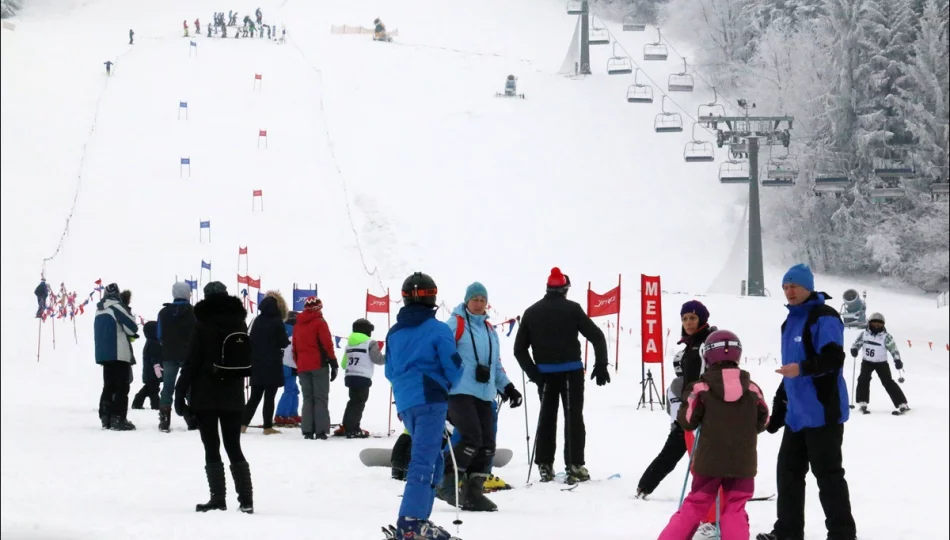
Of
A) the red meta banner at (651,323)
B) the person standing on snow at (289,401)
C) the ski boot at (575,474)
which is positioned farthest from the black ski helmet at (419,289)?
the red meta banner at (651,323)

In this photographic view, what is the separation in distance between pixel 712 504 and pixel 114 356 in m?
6.81

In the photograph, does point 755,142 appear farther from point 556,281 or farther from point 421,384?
point 421,384

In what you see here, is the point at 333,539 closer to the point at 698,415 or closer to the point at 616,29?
the point at 698,415

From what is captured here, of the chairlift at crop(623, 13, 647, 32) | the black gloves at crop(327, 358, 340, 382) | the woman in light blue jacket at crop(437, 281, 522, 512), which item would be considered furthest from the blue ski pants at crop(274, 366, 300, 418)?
the chairlift at crop(623, 13, 647, 32)

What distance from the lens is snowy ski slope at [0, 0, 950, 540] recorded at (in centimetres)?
741

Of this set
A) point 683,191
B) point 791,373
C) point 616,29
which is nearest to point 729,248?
point 683,191

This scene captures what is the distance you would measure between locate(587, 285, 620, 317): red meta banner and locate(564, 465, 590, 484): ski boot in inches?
308

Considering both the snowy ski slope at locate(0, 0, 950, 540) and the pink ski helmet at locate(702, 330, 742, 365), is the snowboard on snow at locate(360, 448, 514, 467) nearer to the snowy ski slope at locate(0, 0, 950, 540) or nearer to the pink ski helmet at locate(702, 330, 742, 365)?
the snowy ski slope at locate(0, 0, 950, 540)

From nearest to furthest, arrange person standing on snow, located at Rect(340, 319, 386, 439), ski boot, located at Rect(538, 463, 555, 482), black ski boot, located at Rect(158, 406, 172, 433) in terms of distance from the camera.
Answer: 1. ski boot, located at Rect(538, 463, 555, 482)
2. black ski boot, located at Rect(158, 406, 172, 433)
3. person standing on snow, located at Rect(340, 319, 386, 439)

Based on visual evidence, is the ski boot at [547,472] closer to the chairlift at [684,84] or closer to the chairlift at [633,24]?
the chairlift at [633,24]

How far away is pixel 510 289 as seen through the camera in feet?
91.6

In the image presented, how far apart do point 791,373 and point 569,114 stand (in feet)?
130

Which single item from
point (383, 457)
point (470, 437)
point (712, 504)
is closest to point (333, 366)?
point (383, 457)

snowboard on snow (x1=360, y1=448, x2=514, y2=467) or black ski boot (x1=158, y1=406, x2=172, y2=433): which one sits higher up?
black ski boot (x1=158, y1=406, x2=172, y2=433)
